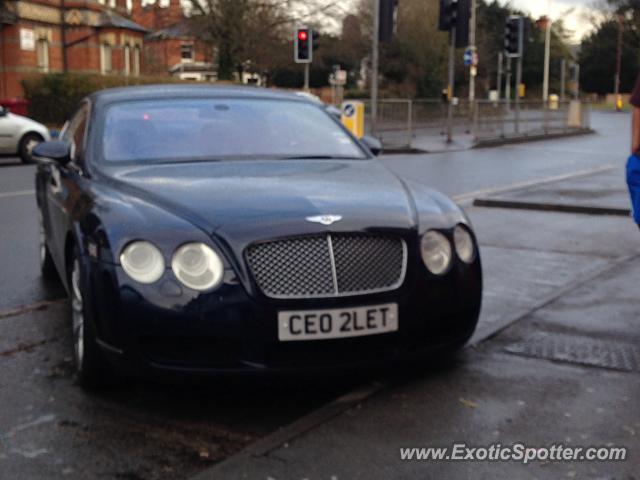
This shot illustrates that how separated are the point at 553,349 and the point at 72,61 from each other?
4521 cm

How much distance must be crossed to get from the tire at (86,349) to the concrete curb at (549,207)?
25.9ft

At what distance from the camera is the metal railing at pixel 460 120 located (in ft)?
89.8

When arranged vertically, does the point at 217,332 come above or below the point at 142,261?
below

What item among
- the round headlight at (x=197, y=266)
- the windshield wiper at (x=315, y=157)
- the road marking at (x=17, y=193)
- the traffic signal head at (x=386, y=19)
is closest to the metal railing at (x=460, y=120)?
the traffic signal head at (x=386, y=19)

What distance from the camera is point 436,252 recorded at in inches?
171

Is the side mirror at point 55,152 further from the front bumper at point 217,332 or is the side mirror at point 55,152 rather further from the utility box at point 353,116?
the utility box at point 353,116

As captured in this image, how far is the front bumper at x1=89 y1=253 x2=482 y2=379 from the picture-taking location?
3.88 metres

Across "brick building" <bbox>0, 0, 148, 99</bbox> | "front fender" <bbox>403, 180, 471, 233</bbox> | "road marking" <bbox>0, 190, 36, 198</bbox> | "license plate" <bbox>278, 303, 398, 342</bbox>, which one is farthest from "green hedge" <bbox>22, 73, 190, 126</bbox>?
"license plate" <bbox>278, 303, 398, 342</bbox>

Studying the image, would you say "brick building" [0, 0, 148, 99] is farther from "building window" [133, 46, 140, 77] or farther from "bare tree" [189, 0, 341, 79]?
"bare tree" [189, 0, 341, 79]

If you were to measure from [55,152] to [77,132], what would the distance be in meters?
0.44

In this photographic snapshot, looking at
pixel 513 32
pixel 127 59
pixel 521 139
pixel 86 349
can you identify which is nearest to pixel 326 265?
pixel 86 349

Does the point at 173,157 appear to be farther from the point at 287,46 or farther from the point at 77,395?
the point at 287,46

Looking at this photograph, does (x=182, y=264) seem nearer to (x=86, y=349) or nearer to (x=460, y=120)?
(x=86, y=349)

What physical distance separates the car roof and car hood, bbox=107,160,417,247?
90 centimetres
